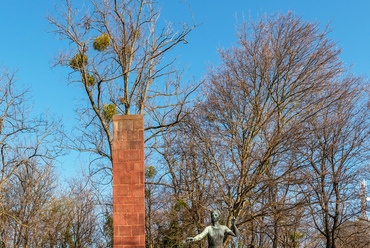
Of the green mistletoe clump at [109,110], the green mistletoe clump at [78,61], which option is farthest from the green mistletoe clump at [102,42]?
the green mistletoe clump at [109,110]

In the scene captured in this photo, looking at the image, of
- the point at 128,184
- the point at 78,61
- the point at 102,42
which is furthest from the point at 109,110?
the point at 128,184

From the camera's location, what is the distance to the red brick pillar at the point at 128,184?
12039 mm

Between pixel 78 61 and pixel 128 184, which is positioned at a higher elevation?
pixel 78 61

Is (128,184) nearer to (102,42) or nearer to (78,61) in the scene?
(102,42)

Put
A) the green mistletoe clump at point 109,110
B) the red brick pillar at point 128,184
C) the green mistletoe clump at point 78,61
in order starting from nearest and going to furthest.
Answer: the red brick pillar at point 128,184
the green mistletoe clump at point 78,61
the green mistletoe clump at point 109,110

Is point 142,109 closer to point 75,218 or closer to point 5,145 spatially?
point 5,145

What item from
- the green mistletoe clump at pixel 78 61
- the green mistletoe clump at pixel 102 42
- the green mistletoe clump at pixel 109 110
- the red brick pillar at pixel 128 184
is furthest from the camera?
the green mistletoe clump at pixel 109 110

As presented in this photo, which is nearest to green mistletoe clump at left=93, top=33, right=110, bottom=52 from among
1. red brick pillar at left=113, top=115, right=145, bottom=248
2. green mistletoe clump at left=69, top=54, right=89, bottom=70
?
green mistletoe clump at left=69, top=54, right=89, bottom=70

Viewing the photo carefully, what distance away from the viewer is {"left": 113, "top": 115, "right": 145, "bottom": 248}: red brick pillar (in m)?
12.0

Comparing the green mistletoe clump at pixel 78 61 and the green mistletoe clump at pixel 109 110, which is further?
the green mistletoe clump at pixel 109 110

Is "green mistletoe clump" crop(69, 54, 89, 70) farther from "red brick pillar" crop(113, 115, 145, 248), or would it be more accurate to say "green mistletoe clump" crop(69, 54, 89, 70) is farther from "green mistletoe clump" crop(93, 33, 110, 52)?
"red brick pillar" crop(113, 115, 145, 248)

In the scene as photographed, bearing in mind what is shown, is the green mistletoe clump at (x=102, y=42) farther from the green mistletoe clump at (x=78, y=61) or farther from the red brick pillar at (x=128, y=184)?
the red brick pillar at (x=128, y=184)

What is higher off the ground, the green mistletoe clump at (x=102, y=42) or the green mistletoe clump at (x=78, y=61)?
the green mistletoe clump at (x=102, y=42)

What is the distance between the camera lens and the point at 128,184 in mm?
12242
